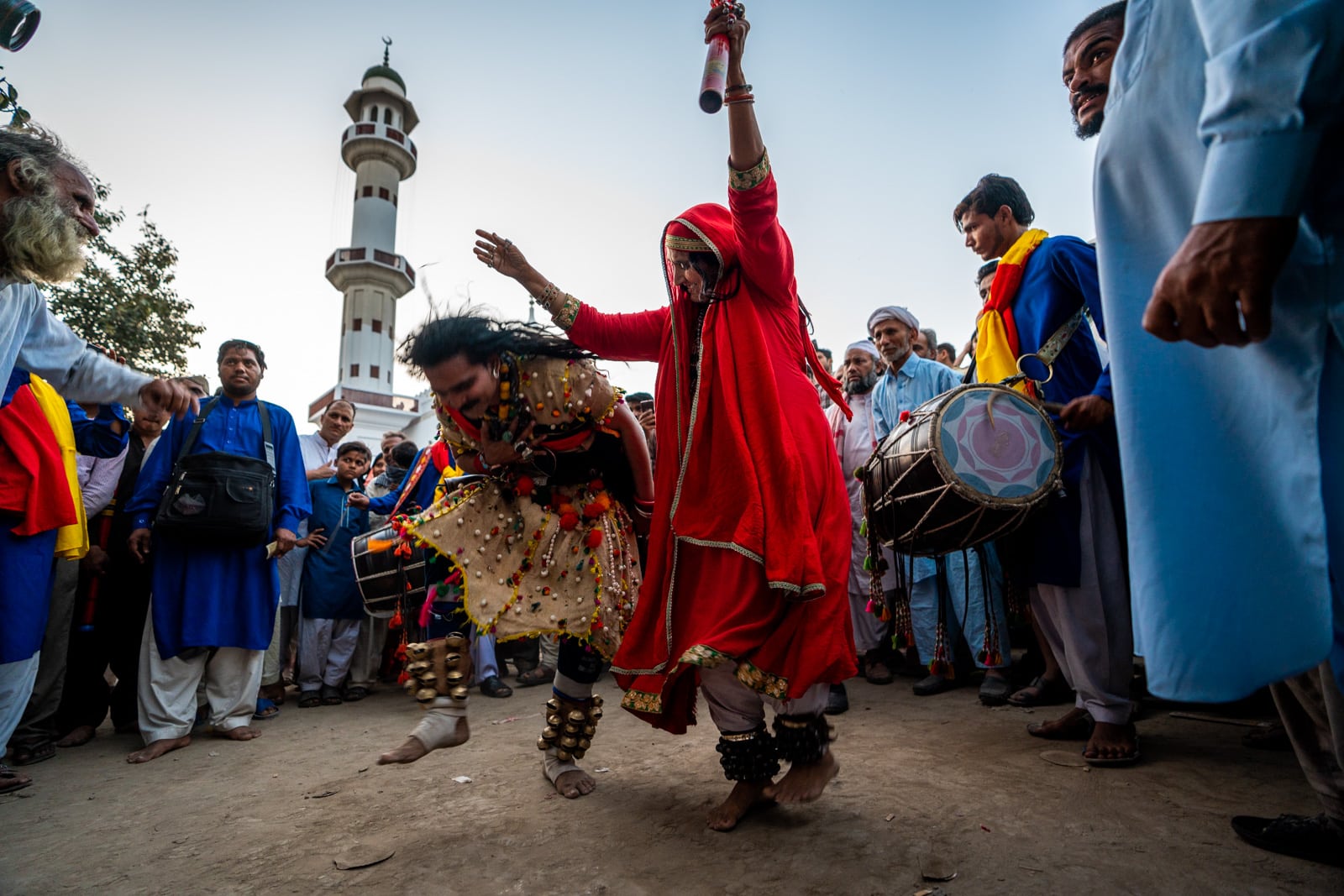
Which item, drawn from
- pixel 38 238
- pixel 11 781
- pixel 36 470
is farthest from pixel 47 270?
pixel 11 781

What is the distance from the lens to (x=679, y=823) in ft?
6.97

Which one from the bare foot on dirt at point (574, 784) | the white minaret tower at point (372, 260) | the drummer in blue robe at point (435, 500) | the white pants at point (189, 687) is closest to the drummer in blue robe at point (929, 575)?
the bare foot on dirt at point (574, 784)

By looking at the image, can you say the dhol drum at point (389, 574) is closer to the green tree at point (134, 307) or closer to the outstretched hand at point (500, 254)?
the outstretched hand at point (500, 254)

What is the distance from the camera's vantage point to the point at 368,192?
102 ft

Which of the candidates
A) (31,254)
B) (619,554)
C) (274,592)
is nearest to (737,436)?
(619,554)

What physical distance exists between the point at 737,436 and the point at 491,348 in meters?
0.88

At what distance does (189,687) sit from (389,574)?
6.76ft

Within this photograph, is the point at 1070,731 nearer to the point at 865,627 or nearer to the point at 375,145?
the point at 865,627

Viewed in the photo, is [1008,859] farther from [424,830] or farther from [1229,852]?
[424,830]

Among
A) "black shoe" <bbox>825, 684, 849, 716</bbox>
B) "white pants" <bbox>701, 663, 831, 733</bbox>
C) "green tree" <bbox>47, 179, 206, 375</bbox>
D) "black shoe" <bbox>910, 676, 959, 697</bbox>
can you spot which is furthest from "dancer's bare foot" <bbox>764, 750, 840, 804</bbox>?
"green tree" <bbox>47, 179, 206, 375</bbox>

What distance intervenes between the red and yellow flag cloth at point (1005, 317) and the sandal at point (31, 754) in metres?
4.57

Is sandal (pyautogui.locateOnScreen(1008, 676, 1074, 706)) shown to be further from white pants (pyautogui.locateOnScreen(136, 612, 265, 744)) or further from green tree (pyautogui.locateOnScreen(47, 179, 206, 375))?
green tree (pyautogui.locateOnScreen(47, 179, 206, 375))

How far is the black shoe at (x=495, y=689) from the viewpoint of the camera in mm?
4699

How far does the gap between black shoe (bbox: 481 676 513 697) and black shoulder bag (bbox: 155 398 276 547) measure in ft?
5.60
